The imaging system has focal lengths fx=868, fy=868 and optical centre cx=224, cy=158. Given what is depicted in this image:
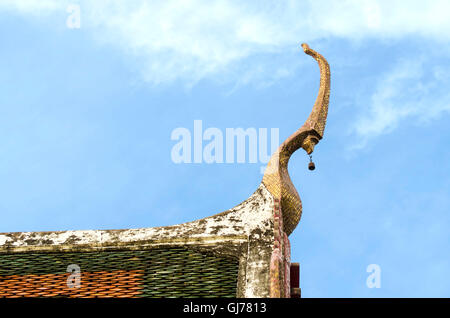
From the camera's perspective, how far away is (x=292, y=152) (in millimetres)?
11141

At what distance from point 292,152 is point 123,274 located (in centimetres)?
269

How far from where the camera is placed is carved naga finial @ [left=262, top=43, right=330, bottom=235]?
34.1ft

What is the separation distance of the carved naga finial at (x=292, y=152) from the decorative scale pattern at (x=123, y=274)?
98cm

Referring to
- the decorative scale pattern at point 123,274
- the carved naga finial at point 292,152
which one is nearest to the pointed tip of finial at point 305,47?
the carved naga finial at point 292,152

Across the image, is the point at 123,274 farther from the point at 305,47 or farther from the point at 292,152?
the point at 305,47

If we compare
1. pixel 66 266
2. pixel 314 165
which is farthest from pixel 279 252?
pixel 66 266

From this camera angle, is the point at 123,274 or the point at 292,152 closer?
the point at 123,274

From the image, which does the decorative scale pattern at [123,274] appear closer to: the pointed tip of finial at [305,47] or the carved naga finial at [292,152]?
the carved naga finial at [292,152]

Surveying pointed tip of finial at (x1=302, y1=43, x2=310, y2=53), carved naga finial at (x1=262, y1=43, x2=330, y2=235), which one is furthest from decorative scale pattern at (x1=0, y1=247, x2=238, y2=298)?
pointed tip of finial at (x1=302, y1=43, x2=310, y2=53)

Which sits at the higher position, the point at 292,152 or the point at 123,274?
the point at 292,152

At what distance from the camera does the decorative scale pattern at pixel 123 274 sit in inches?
382

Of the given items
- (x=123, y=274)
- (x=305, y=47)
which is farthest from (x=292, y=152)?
(x=123, y=274)
